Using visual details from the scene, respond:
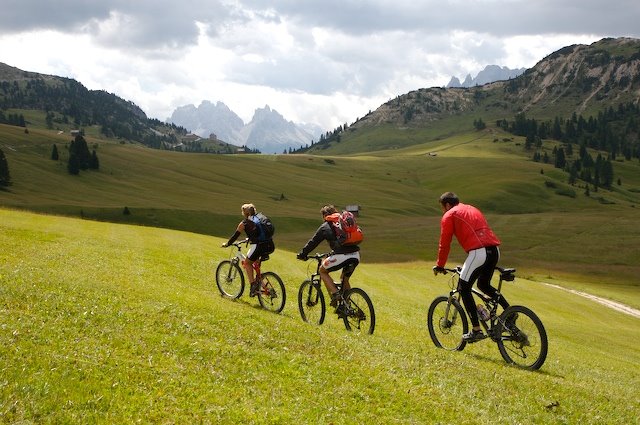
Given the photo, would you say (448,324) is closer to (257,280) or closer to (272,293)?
(272,293)

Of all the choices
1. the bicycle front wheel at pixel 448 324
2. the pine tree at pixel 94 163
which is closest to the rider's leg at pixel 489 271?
the bicycle front wheel at pixel 448 324

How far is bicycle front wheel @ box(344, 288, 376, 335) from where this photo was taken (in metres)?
17.9

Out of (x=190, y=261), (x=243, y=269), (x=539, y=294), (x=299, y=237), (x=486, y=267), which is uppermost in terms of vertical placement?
(x=486, y=267)

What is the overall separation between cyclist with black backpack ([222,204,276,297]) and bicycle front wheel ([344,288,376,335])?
4030 mm

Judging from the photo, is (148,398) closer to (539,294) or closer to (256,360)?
(256,360)

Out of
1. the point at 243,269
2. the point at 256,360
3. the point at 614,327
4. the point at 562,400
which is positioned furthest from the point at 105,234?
the point at 614,327

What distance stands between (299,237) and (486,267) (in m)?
112

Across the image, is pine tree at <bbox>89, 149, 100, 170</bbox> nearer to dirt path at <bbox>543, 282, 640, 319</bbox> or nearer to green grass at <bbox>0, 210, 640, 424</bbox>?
dirt path at <bbox>543, 282, 640, 319</bbox>

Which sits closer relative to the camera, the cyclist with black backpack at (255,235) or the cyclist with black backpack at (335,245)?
the cyclist with black backpack at (335,245)

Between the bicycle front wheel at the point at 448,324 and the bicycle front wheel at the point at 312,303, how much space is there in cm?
389

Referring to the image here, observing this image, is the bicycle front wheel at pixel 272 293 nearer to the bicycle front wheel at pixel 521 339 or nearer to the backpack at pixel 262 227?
the backpack at pixel 262 227

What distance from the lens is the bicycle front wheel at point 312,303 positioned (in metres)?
19.0

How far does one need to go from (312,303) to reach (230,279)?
4917 millimetres

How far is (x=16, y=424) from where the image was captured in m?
8.45
